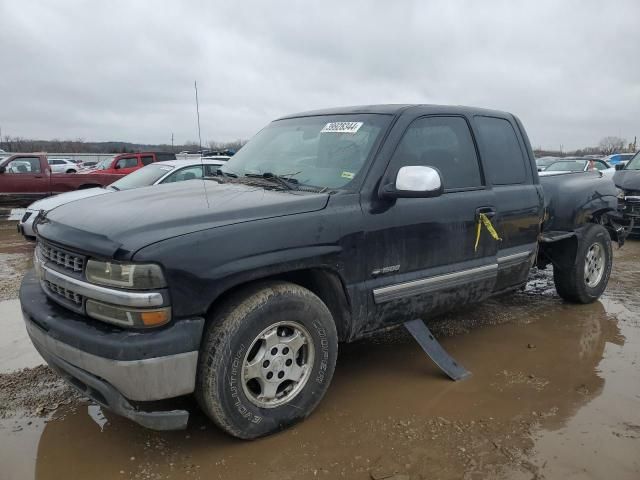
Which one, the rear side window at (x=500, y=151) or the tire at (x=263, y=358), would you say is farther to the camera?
the rear side window at (x=500, y=151)

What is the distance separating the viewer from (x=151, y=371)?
2402 millimetres

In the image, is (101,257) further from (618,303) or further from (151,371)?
(618,303)

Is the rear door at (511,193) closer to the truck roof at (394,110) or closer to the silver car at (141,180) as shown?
the truck roof at (394,110)

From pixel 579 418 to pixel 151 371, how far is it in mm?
2548

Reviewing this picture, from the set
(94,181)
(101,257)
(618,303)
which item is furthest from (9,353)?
(94,181)

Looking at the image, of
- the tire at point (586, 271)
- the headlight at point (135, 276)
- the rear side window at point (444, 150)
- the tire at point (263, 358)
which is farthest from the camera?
the tire at point (586, 271)

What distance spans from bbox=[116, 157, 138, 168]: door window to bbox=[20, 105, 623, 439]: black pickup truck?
12.1 m

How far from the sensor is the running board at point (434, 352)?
11.7 ft

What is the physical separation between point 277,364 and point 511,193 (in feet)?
8.15

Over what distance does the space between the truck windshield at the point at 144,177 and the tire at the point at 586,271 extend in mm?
6263

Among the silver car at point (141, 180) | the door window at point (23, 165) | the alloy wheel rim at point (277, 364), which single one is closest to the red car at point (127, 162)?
the door window at point (23, 165)

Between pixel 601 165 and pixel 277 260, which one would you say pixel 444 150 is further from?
pixel 601 165

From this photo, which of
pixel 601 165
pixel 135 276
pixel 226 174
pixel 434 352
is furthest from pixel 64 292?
pixel 601 165

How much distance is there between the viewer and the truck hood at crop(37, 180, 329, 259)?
Result: 2.48 metres
